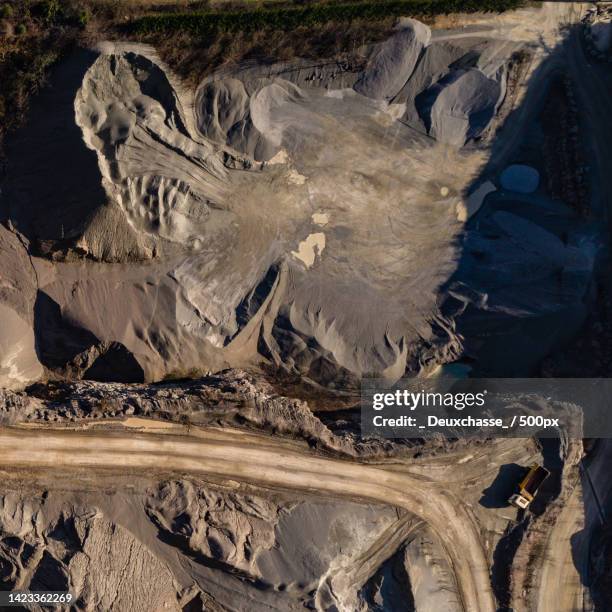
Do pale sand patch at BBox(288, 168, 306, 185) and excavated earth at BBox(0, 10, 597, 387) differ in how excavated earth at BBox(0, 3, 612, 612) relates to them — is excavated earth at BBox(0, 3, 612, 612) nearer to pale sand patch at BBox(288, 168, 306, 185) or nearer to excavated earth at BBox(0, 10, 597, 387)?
excavated earth at BBox(0, 10, 597, 387)

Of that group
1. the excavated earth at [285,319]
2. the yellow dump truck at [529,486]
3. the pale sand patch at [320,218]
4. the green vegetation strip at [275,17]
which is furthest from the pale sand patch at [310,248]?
the yellow dump truck at [529,486]

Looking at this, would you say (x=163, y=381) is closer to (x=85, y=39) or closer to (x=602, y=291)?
(x=85, y=39)

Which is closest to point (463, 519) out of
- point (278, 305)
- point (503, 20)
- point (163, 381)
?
point (278, 305)

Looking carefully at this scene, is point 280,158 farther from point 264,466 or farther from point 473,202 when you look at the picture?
point 264,466

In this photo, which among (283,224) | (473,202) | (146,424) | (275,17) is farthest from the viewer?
(473,202)

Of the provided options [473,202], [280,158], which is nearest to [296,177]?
[280,158]

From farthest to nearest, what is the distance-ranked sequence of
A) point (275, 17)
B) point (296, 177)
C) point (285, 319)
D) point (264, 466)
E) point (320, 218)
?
point (275, 17) → point (320, 218) → point (296, 177) → point (285, 319) → point (264, 466)

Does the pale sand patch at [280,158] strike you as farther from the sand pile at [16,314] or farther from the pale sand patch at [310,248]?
the sand pile at [16,314]
